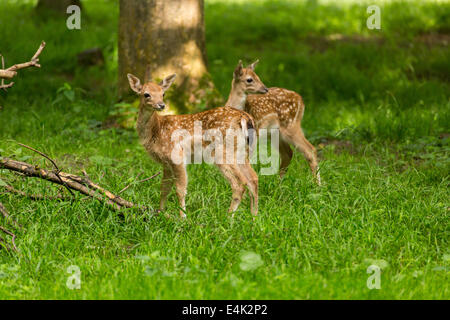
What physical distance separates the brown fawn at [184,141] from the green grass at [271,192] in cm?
20

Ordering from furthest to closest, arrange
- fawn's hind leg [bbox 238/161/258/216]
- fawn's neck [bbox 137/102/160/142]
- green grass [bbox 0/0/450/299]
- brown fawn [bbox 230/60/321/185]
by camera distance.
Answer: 1. brown fawn [bbox 230/60/321/185]
2. fawn's neck [bbox 137/102/160/142]
3. fawn's hind leg [bbox 238/161/258/216]
4. green grass [bbox 0/0/450/299]

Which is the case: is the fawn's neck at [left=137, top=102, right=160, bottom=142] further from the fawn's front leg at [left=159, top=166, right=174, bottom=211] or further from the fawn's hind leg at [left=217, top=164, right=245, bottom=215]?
the fawn's hind leg at [left=217, top=164, right=245, bottom=215]

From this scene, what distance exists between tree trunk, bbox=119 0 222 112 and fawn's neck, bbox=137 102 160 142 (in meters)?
2.29

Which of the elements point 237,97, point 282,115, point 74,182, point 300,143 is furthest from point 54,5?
point 74,182

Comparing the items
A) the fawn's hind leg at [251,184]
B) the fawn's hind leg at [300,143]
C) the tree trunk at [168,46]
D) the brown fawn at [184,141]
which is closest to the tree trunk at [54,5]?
the tree trunk at [168,46]

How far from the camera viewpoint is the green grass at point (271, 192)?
4227mm

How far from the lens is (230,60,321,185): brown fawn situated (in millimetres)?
7070

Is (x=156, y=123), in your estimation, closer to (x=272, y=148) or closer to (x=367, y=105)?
(x=272, y=148)

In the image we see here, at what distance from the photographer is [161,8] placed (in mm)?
8305

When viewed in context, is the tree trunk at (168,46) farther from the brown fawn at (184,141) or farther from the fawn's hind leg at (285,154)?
the brown fawn at (184,141)

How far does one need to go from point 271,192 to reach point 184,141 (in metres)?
0.96

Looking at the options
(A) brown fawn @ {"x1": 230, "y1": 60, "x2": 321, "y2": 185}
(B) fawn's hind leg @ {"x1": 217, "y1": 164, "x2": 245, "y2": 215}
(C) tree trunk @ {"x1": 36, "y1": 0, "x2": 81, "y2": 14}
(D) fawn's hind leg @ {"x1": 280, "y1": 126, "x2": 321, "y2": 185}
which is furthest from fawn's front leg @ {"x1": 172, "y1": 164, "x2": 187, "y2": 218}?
(C) tree trunk @ {"x1": 36, "y1": 0, "x2": 81, "y2": 14}
